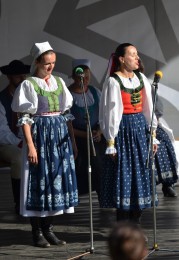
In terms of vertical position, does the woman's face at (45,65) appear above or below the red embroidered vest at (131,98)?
above

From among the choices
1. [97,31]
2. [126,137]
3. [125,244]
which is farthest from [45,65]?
[97,31]

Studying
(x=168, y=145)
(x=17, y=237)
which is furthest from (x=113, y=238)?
(x=168, y=145)

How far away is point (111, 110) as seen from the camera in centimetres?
547

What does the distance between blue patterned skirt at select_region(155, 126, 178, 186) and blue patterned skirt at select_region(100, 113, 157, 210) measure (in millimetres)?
1558

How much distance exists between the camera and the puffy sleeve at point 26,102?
210 inches

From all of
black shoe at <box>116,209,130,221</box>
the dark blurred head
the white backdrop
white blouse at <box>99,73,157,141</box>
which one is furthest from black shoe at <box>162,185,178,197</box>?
the dark blurred head

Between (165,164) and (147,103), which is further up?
(147,103)

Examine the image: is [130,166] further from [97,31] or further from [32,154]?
[97,31]

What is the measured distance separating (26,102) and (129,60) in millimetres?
805

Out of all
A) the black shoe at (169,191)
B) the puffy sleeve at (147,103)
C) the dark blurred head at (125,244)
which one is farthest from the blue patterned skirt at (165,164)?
the dark blurred head at (125,244)

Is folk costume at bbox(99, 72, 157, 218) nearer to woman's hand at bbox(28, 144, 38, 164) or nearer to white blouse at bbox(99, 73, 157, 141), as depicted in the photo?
white blouse at bbox(99, 73, 157, 141)

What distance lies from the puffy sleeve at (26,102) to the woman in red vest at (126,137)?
0.51m

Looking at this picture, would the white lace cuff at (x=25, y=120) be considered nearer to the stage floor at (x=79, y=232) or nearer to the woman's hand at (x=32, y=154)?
the woman's hand at (x=32, y=154)

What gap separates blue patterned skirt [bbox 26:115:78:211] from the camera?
541 cm
